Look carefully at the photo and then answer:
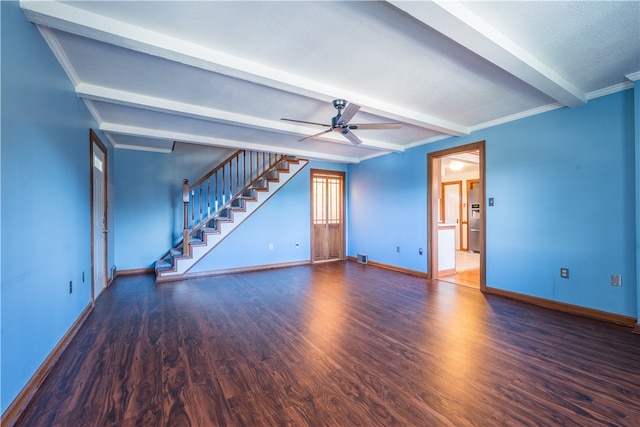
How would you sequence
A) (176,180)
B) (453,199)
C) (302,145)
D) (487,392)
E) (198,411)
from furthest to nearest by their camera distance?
(453,199) < (176,180) < (302,145) < (487,392) < (198,411)

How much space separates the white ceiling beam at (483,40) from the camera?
5.49 feet

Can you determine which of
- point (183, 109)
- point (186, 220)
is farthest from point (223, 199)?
point (183, 109)

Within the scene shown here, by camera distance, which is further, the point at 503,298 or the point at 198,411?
the point at 503,298

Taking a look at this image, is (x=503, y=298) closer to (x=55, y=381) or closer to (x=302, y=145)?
(x=302, y=145)

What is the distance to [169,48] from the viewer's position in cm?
209

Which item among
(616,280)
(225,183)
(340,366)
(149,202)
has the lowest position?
(340,366)

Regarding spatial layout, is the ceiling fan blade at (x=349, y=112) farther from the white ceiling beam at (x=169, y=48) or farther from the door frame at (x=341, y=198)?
the door frame at (x=341, y=198)

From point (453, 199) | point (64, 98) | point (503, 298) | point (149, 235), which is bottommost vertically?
point (503, 298)

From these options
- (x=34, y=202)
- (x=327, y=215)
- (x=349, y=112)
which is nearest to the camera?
(x=34, y=202)

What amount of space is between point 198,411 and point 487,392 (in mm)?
1820

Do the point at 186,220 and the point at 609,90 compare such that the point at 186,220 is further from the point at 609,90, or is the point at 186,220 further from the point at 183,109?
the point at 609,90

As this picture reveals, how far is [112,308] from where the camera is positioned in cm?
342

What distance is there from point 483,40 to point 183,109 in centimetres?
307

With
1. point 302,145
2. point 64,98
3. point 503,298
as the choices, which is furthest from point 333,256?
point 64,98
